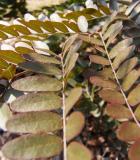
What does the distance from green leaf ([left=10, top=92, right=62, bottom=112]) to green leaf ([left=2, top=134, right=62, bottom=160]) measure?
6cm

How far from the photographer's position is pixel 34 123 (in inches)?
17.3

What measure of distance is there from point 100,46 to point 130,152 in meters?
0.35

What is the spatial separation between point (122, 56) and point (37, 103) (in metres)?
0.18

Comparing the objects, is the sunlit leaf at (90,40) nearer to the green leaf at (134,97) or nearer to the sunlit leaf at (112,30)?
the sunlit leaf at (112,30)

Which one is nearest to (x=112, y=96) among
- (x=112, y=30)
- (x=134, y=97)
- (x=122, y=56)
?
(x=134, y=97)

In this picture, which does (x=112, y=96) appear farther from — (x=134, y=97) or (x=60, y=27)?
(x=60, y=27)

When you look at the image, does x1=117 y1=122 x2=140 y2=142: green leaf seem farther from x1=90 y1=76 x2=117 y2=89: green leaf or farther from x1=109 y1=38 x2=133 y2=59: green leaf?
x1=109 y1=38 x2=133 y2=59: green leaf

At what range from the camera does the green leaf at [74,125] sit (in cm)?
39

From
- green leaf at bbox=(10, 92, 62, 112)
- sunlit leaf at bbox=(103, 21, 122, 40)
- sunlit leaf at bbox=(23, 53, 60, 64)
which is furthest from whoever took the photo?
sunlit leaf at bbox=(103, 21, 122, 40)

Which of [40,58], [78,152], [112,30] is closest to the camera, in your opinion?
[78,152]

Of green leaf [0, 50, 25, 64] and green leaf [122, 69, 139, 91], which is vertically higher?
green leaf [122, 69, 139, 91]

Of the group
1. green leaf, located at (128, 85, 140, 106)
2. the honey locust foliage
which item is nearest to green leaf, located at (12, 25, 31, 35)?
the honey locust foliage

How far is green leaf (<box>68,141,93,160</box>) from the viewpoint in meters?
0.36

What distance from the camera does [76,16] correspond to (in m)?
0.82
